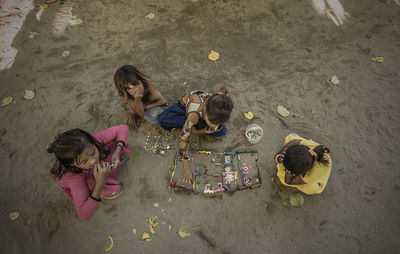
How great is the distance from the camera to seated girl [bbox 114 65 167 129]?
99.3 inches

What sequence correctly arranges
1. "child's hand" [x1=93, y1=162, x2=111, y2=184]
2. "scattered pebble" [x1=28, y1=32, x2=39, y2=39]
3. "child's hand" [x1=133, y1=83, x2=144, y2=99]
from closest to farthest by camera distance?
"child's hand" [x1=93, y1=162, x2=111, y2=184]
"child's hand" [x1=133, y1=83, x2=144, y2=99]
"scattered pebble" [x1=28, y1=32, x2=39, y2=39]

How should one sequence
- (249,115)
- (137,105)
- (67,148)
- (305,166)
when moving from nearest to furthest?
(67,148)
(305,166)
(137,105)
(249,115)

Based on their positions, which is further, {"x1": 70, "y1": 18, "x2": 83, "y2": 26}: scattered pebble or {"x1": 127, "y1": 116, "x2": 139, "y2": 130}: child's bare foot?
{"x1": 70, "y1": 18, "x2": 83, "y2": 26}: scattered pebble

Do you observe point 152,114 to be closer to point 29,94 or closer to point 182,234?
point 182,234

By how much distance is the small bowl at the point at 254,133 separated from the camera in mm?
3004

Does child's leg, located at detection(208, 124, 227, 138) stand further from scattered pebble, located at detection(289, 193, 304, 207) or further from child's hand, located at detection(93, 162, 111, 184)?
child's hand, located at detection(93, 162, 111, 184)

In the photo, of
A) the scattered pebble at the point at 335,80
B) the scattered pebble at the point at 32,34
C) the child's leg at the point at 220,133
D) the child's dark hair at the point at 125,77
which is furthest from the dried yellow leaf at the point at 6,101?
the scattered pebble at the point at 335,80

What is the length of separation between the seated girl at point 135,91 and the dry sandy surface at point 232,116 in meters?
0.37

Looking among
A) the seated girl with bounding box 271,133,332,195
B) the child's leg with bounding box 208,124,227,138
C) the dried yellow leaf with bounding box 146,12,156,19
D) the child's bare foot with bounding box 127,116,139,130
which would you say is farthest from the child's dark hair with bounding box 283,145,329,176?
the dried yellow leaf with bounding box 146,12,156,19

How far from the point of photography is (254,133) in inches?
120

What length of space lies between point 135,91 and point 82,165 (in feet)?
3.27

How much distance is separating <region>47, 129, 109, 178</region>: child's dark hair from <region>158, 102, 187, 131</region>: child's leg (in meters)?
1.05

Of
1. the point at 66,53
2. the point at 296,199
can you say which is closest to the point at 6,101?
the point at 66,53

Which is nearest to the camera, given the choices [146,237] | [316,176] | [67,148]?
[67,148]
